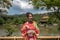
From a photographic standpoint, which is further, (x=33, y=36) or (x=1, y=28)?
(x=1, y=28)

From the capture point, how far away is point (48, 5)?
520 cm

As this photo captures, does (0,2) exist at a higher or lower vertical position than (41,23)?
higher

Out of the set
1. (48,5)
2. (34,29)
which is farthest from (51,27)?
(34,29)

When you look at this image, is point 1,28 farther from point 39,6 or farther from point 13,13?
point 39,6

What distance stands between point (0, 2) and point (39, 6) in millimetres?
1097

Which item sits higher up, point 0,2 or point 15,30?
point 0,2

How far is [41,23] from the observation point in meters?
5.05

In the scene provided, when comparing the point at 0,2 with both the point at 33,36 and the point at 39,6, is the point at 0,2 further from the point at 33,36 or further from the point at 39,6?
the point at 33,36

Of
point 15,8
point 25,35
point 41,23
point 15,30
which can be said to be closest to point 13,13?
point 15,8

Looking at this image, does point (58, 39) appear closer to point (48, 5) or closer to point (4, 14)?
point (48, 5)

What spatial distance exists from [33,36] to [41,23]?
1.91 metres

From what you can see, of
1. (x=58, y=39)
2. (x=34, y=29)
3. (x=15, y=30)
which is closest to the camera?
(x=34, y=29)

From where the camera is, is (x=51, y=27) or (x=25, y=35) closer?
(x=25, y=35)

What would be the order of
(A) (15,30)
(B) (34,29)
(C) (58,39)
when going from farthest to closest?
(A) (15,30)
(C) (58,39)
(B) (34,29)
